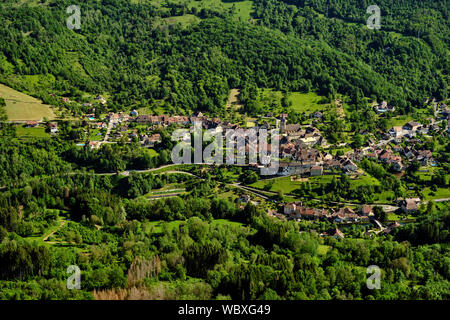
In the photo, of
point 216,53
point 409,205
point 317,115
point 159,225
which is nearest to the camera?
point 159,225

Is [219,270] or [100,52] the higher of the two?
[100,52]

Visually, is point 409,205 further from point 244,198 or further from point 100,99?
point 100,99

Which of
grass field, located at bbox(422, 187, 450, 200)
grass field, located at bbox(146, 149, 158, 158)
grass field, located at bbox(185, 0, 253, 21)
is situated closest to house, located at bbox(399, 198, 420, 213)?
grass field, located at bbox(422, 187, 450, 200)

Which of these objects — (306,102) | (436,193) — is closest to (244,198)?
(436,193)

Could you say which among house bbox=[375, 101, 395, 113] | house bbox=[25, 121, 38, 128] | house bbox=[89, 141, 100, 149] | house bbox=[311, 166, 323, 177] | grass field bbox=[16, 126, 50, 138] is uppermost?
house bbox=[375, 101, 395, 113]

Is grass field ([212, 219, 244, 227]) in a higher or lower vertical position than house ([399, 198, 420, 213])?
lower

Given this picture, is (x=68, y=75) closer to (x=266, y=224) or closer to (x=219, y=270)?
(x=266, y=224)

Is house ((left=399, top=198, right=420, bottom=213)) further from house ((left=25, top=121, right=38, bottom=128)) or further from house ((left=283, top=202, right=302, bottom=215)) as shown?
house ((left=25, top=121, right=38, bottom=128))

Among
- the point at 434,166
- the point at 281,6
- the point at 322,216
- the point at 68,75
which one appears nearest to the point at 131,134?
the point at 68,75

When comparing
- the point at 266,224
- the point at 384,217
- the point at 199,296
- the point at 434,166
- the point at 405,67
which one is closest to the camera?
the point at 199,296
